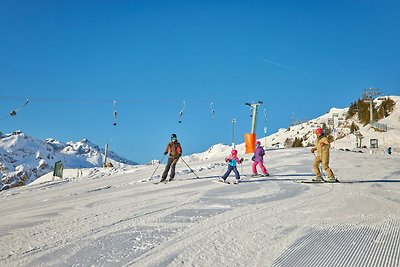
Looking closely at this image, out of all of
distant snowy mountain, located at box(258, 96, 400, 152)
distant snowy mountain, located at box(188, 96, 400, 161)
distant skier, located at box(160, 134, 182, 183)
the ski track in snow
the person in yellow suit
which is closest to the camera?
the ski track in snow

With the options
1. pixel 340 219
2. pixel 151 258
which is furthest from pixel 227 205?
pixel 151 258

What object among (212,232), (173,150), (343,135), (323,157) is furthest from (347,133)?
(212,232)

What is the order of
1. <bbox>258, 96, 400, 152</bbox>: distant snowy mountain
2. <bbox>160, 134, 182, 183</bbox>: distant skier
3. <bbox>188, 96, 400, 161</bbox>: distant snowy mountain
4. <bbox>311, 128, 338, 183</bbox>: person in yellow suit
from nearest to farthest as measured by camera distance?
<bbox>311, 128, 338, 183</bbox>: person in yellow suit, <bbox>160, 134, 182, 183</bbox>: distant skier, <bbox>188, 96, 400, 161</bbox>: distant snowy mountain, <bbox>258, 96, 400, 152</bbox>: distant snowy mountain

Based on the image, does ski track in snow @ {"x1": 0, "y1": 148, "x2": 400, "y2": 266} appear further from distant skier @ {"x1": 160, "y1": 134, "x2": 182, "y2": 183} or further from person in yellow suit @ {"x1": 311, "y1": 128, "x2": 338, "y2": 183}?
distant skier @ {"x1": 160, "y1": 134, "x2": 182, "y2": 183}

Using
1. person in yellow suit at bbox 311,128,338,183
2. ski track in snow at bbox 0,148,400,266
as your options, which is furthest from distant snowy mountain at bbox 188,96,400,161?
ski track in snow at bbox 0,148,400,266

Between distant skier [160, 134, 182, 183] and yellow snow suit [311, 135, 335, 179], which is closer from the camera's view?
yellow snow suit [311, 135, 335, 179]

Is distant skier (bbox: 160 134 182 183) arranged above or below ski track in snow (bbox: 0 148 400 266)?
above

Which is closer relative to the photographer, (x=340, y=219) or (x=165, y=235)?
(x=165, y=235)

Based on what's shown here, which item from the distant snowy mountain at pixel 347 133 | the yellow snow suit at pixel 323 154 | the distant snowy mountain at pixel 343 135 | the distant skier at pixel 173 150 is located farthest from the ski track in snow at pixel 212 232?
the distant snowy mountain at pixel 347 133

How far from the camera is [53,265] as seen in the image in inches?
185

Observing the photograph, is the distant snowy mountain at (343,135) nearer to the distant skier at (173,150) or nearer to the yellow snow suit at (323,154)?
the distant skier at (173,150)

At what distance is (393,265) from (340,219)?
8.65 feet

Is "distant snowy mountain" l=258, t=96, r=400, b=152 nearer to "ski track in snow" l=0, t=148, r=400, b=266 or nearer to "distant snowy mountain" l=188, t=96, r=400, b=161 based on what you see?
"distant snowy mountain" l=188, t=96, r=400, b=161

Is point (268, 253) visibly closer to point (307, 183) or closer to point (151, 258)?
point (151, 258)
